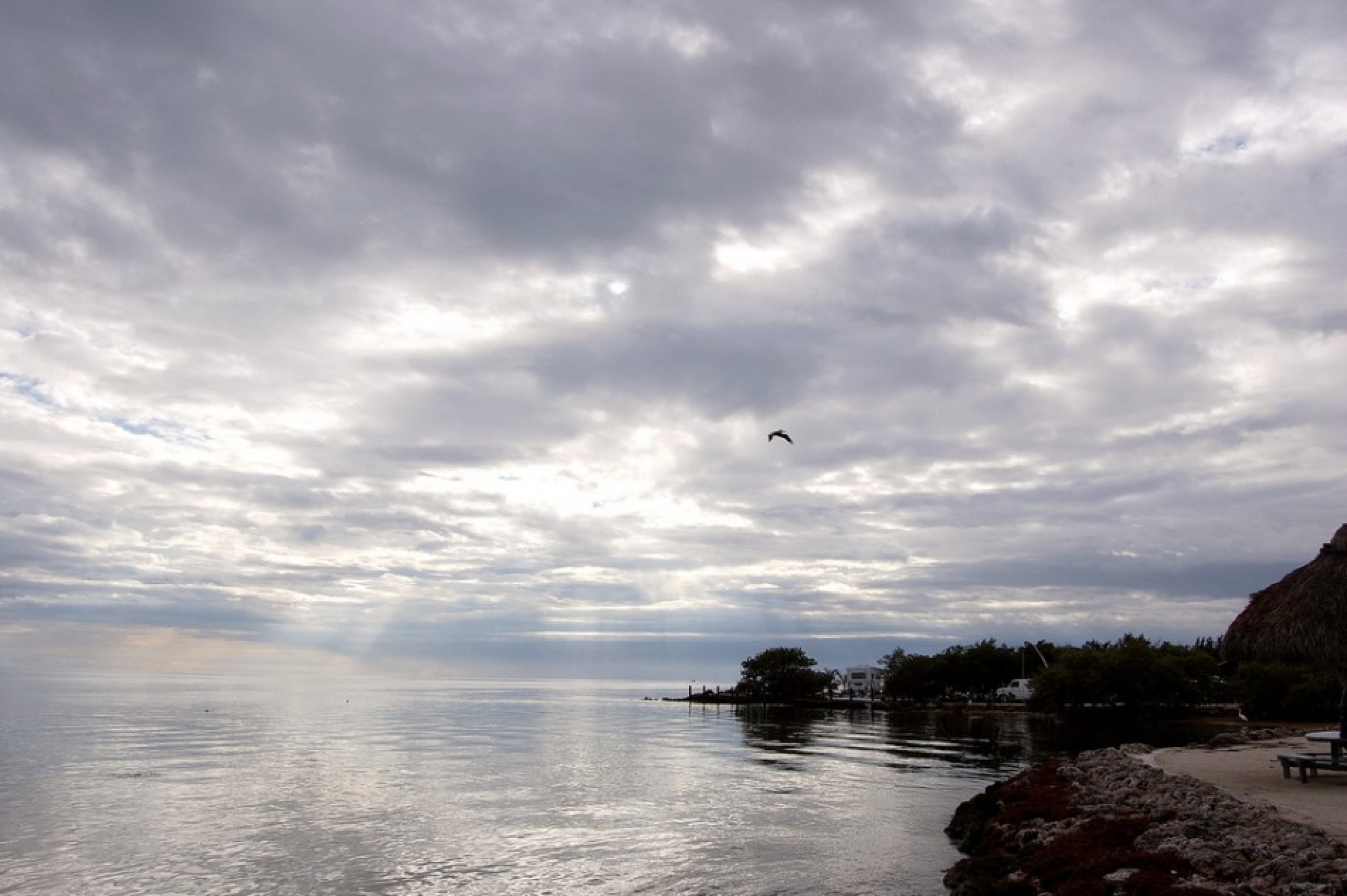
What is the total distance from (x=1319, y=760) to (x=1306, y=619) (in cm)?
405

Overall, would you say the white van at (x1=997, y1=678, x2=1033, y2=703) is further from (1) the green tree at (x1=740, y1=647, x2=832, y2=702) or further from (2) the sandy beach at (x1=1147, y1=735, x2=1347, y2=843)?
(2) the sandy beach at (x1=1147, y1=735, x2=1347, y2=843)

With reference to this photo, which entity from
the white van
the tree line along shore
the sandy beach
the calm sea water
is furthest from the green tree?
the sandy beach

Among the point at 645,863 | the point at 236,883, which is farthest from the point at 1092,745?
the point at 236,883

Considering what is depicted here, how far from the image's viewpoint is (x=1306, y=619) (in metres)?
28.2

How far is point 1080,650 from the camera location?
407 ft

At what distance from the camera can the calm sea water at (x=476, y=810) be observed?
2656 cm

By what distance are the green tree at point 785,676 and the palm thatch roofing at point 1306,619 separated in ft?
508

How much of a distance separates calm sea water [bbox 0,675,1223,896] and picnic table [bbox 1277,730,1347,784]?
10.4m

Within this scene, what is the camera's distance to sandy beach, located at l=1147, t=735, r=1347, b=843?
2116 centimetres

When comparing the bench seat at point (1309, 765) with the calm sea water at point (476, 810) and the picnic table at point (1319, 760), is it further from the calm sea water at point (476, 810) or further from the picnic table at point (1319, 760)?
the calm sea water at point (476, 810)

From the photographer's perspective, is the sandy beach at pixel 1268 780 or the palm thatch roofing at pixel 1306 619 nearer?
the sandy beach at pixel 1268 780

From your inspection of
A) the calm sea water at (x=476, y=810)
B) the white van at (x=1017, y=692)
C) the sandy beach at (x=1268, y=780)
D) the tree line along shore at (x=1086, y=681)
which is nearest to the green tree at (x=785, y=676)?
the tree line along shore at (x=1086, y=681)

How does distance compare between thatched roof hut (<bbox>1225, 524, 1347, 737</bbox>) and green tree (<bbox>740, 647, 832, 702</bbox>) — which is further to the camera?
green tree (<bbox>740, 647, 832, 702</bbox>)

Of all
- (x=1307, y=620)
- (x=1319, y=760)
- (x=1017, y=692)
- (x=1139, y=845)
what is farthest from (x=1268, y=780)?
(x=1017, y=692)
